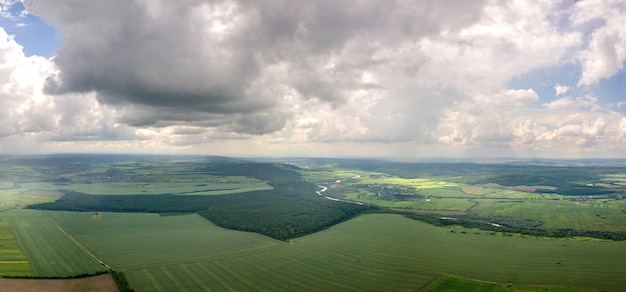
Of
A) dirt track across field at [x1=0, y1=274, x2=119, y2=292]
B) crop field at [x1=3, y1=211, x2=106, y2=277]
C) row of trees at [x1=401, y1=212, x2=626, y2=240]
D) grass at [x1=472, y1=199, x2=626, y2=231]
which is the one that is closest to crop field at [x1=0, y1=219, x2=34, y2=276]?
crop field at [x1=3, y1=211, x2=106, y2=277]

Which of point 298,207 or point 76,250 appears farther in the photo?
point 298,207

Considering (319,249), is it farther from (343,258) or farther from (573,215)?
(573,215)

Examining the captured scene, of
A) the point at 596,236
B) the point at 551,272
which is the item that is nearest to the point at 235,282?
the point at 551,272

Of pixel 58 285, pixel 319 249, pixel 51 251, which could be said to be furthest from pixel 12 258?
pixel 319 249

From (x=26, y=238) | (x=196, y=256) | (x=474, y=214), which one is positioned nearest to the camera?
(x=196, y=256)

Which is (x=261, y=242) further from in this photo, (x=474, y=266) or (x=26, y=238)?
(x=26, y=238)

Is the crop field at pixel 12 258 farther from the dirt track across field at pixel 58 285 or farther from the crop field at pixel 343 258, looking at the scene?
the crop field at pixel 343 258
